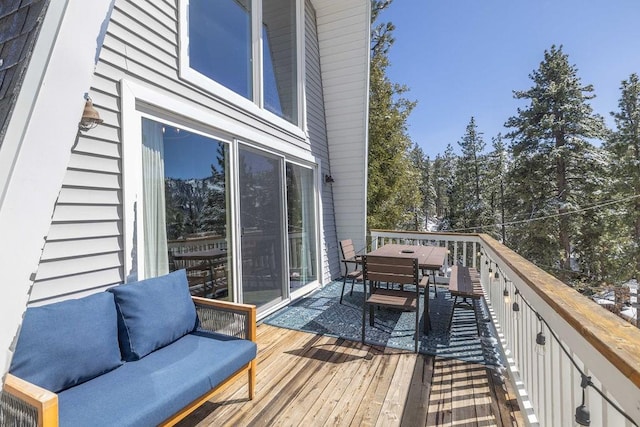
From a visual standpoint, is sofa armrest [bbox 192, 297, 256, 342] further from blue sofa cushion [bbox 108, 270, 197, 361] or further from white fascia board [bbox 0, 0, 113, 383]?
white fascia board [bbox 0, 0, 113, 383]

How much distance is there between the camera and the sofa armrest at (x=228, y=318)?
2285 mm

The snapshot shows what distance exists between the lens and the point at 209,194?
316cm

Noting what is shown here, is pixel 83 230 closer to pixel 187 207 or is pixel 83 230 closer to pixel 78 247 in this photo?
pixel 78 247

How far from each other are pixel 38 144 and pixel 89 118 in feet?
3.32

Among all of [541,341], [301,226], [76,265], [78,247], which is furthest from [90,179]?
[301,226]

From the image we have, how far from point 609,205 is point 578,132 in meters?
3.64

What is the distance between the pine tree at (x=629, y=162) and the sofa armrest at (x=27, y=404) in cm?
1969

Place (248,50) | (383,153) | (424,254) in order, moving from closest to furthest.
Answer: (248,50)
(424,254)
(383,153)

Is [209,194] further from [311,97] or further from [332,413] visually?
[311,97]

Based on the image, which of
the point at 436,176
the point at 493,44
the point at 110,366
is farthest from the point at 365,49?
the point at 436,176

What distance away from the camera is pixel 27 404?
1209mm

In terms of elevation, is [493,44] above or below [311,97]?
above

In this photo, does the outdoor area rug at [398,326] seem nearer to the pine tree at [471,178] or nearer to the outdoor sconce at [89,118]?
the outdoor sconce at [89,118]

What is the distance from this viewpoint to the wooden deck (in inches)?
82.2
